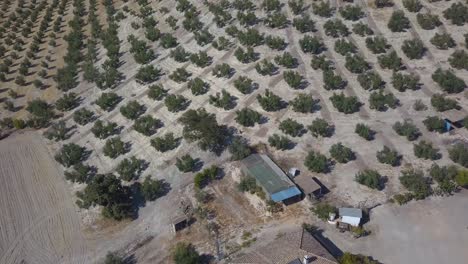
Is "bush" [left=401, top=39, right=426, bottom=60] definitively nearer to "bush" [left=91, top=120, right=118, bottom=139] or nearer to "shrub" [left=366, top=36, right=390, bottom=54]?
"shrub" [left=366, top=36, right=390, bottom=54]

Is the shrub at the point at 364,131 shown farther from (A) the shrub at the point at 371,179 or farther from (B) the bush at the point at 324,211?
(B) the bush at the point at 324,211

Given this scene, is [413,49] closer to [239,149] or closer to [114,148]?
[239,149]

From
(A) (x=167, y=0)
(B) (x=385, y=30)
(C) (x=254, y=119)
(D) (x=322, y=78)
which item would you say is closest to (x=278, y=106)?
(C) (x=254, y=119)

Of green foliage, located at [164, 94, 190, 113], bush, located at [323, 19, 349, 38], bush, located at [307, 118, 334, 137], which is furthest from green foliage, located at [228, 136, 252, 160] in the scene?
bush, located at [323, 19, 349, 38]

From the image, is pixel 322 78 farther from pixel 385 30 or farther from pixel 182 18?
pixel 182 18

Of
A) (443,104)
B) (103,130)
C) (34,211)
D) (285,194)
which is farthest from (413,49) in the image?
(34,211)

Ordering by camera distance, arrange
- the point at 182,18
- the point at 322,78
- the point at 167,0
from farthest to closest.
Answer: the point at 167,0, the point at 182,18, the point at 322,78
